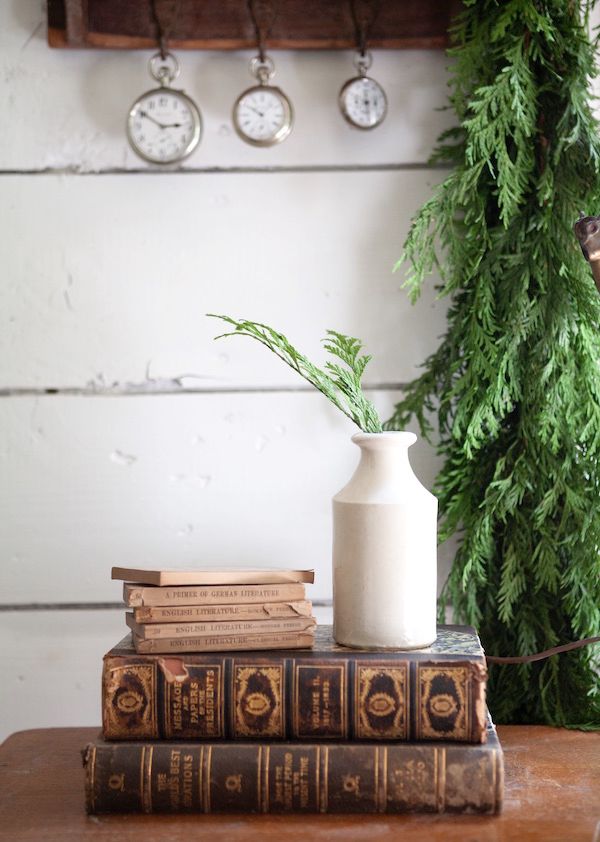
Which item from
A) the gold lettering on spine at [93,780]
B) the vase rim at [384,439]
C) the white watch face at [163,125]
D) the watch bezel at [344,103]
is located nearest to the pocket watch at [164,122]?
the white watch face at [163,125]

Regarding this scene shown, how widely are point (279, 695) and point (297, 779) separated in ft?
0.26

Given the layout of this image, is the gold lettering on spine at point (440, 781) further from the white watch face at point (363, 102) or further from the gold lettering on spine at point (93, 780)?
the white watch face at point (363, 102)

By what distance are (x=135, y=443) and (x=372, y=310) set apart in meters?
0.40

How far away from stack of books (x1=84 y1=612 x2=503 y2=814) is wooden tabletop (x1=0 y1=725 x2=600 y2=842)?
2 cm

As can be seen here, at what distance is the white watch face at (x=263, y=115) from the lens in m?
1.29

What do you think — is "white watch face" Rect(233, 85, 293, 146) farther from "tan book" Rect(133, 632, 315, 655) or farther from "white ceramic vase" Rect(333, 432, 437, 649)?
"tan book" Rect(133, 632, 315, 655)

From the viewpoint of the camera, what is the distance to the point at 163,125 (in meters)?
1.29

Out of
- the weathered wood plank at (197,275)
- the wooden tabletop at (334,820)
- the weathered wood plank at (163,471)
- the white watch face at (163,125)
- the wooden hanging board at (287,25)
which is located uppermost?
the wooden hanging board at (287,25)

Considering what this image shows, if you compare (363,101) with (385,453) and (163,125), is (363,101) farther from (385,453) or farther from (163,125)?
(385,453)

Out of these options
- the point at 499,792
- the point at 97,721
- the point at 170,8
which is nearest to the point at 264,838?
the point at 499,792

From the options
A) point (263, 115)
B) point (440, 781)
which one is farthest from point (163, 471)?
point (440, 781)

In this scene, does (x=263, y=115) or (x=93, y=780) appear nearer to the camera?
(x=93, y=780)

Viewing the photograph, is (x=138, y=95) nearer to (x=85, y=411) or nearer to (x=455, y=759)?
(x=85, y=411)

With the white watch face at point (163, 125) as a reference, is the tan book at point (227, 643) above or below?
below
